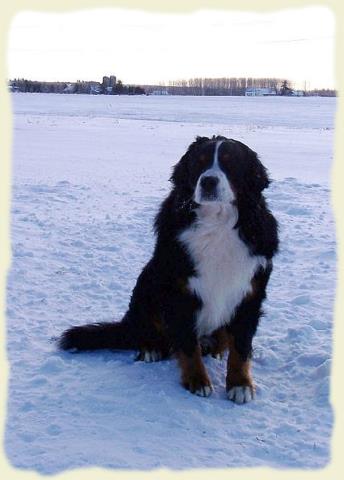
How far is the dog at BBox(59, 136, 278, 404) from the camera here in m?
3.97

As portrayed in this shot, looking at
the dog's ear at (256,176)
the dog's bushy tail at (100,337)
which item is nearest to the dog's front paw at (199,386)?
the dog's bushy tail at (100,337)

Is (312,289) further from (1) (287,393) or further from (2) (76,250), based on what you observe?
(2) (76,250)

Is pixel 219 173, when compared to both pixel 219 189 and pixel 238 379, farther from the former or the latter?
pixel 238 379

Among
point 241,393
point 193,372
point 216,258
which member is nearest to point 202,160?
point 216,258

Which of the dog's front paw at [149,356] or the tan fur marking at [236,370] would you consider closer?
the tan fur marking at [236,370]

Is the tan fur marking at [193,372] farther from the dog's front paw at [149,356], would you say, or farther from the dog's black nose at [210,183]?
the dog's black nose at [210,183]

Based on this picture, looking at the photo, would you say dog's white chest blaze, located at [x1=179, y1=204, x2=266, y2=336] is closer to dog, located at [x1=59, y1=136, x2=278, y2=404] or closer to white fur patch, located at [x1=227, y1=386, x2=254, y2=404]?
dog, located at [x1=59, y1=136, x2=278, y2=404]

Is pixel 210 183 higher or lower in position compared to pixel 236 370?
higher

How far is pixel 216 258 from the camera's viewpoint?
158 inches

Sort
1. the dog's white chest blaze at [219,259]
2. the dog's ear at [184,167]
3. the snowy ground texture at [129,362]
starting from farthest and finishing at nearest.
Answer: the dog's ear at [184,167] < the dog's white chest blaze at [219,259] < the snowy ground texture at [129,362]

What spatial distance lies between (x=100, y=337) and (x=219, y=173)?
153 cm

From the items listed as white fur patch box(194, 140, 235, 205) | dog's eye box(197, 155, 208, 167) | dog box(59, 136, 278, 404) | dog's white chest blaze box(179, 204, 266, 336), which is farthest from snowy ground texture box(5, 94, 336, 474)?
dog's eye box(197, 155, 208, 167)

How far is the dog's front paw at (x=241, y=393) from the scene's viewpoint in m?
3.89

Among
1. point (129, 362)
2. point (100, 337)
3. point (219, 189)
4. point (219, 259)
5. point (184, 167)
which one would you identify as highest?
point (184, 167)
